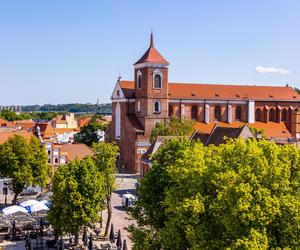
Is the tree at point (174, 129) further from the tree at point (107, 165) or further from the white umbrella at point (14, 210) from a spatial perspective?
the white umbrella at point (14, 210)

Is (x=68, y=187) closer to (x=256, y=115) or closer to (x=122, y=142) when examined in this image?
(x=122, y=142)

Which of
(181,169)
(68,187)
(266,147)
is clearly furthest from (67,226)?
(266,147)

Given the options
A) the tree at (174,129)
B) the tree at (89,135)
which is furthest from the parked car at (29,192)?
the tree at (89,135)

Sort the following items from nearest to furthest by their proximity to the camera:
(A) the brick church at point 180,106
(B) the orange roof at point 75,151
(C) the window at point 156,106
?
1. (B) the orange roof at point 75,151
2. (A) the brick church at point 180,106
3. (C) the window at point 156,106

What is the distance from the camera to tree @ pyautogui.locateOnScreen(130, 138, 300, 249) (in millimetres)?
20109

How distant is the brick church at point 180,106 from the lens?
8244 cm

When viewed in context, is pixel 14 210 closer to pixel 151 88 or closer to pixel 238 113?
pixel 151 88

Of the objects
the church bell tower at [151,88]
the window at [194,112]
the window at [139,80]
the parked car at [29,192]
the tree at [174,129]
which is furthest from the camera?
the window at [194,112]

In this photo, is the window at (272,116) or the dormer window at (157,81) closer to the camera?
the dormer window at (157,81)

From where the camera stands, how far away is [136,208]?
2914 cm

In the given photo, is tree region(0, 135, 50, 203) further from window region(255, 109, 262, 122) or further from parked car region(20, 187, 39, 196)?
window region(255, 109, 262, 122)

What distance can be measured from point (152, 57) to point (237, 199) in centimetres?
6493

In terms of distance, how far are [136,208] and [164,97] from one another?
183 feet

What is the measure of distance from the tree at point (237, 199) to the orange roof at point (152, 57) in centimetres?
5901
